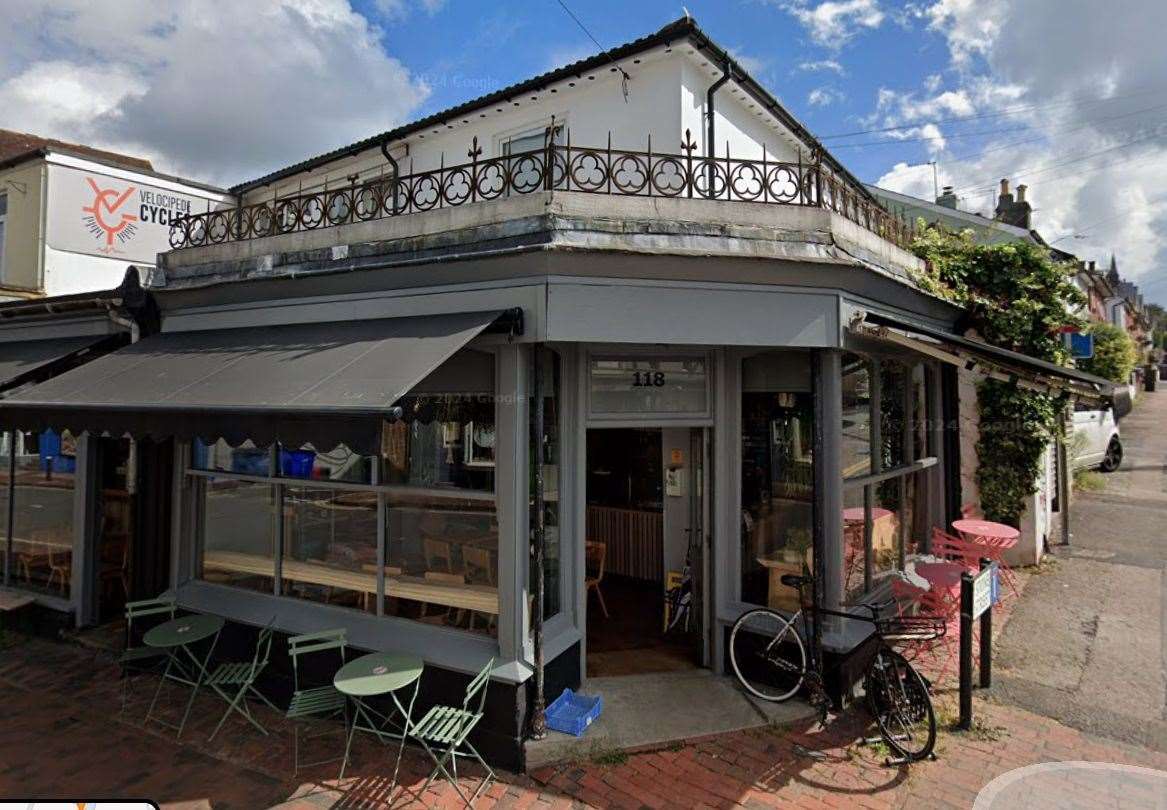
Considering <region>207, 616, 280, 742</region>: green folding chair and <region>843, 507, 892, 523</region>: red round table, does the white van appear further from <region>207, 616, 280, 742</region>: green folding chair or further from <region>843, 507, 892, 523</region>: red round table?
<region>207, 616, 280, 742</region>: green folding chair

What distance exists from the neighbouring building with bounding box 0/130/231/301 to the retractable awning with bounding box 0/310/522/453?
5.93 metres

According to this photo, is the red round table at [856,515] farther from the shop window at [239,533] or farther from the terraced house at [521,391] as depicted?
the shop window at [239,533]

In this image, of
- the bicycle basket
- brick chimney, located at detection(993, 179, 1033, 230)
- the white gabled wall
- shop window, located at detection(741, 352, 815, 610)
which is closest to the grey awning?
the white gabled wall

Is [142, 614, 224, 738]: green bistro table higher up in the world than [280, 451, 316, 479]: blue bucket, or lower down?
lower down

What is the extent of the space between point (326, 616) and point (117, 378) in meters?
3.06

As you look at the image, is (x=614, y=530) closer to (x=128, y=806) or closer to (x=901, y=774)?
(x=901, y=774)

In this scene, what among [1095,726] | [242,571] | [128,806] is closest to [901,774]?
[1095,726]

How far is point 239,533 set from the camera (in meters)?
6.87

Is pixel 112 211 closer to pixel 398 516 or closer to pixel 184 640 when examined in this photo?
pixel 184 640

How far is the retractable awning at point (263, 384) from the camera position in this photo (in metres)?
4.22

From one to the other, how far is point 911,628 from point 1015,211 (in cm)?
1691

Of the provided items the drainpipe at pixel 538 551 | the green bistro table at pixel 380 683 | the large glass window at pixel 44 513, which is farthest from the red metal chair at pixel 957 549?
the large glass window at pixel 44 513

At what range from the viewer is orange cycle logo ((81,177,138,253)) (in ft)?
35.8

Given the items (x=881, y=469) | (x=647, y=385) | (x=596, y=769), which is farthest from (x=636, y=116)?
(x=596, y=769)
